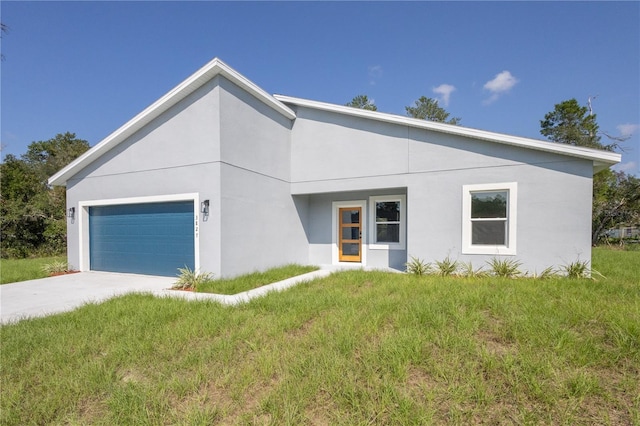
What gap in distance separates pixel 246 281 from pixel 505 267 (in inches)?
270

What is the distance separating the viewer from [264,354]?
11.0 feet

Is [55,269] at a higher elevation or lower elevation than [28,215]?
lower

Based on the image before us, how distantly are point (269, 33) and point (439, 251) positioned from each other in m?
9.91

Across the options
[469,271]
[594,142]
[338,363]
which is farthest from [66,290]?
[594,142]

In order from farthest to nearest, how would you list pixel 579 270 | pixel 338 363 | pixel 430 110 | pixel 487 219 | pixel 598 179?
pixel 430 110
pixel 598 179
pixel 487 219
pixel 579 270
pixel 338 363

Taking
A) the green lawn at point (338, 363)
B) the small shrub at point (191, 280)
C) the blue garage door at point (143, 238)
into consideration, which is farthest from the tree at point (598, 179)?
the blue garage door at point (143, 238)

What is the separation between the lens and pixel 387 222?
10.1 metres

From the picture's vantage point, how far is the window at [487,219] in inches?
305

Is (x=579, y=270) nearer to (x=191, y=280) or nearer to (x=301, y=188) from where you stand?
(x=301, y=188)

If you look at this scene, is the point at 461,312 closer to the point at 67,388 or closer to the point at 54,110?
the point at 67,388

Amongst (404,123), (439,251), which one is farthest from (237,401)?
(404,123)

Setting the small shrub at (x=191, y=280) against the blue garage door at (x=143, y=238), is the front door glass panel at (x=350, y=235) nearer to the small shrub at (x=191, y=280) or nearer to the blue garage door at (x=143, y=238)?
the small shrub at (x=191, y=280)

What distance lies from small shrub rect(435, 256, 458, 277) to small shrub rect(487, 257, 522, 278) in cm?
93

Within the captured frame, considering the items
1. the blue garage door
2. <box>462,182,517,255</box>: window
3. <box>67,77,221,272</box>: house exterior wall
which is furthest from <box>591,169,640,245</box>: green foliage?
the blue garage door
